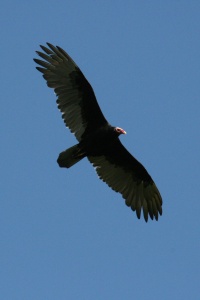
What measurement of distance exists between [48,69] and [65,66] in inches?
11.7

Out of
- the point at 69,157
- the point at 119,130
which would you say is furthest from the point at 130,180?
the point at 69,157

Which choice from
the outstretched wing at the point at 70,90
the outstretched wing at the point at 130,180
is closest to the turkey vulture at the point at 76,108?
the outstretched wing at the point at 70,90

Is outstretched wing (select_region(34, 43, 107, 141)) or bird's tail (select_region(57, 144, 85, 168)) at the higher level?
outstretched wing (select_region(34, 43, 107, 141))

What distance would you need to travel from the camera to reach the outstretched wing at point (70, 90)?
15.2 m

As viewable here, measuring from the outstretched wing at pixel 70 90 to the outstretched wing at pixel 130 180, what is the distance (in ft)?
3.01

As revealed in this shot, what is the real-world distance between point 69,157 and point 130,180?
1.74 m

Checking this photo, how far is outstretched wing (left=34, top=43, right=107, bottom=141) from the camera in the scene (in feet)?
50.0

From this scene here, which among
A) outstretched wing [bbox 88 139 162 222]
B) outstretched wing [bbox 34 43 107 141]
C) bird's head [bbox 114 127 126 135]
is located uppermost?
outstretched wing [bbox 34 43 107 141]

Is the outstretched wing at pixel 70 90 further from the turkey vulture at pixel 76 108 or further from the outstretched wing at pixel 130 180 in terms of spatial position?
the outstretched wing at pixel 130 180

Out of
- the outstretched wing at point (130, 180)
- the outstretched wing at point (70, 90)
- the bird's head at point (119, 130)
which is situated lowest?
the outstretched wing at point (130, 180)

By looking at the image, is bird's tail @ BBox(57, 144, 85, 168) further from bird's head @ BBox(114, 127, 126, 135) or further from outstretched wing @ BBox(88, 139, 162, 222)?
outstretched wing @ BBox(88, 139, 162, 222)

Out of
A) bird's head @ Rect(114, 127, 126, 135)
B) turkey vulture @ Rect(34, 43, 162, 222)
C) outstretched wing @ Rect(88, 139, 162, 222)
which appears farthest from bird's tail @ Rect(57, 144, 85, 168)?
outstretched wing @ Rect(88, 139, 162, 222)

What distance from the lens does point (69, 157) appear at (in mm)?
15031

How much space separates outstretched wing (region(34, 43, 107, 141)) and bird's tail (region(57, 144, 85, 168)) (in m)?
0.25
